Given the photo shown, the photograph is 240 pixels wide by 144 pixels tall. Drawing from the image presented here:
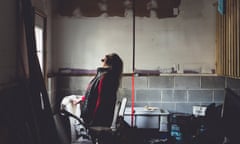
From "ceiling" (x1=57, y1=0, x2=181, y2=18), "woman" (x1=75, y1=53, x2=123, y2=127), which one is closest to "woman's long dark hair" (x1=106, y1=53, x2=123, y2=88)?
"woman" (x1=75, y1=53, x2=123, y2=127)

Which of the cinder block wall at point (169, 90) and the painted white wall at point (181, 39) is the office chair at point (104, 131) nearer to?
the cinder block wall at point (169, 90)

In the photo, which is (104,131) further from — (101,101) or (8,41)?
(8,41)

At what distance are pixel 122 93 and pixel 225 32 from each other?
182 centimetres

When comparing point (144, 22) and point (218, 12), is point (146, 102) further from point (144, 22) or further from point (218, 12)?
point (218, 12)

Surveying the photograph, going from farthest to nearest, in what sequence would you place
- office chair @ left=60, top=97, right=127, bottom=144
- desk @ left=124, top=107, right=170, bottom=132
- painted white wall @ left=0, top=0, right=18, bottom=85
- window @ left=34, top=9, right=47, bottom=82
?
1. desk @ left=124, top=107, right=170, bottom=132
2. window @ left=34, top=9, right=47, bottom=82
3. office chair @ left=60, top=97, right=127, bottom=144
4. painted white wall @ left=0, top=0, right=18, bottom=85

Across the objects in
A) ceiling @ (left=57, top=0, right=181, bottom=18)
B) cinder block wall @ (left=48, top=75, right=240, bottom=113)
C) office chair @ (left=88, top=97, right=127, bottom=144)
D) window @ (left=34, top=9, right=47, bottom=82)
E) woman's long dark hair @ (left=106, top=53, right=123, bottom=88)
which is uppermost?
ceiling @ (left=57, top=0, right=181, bottom=18)

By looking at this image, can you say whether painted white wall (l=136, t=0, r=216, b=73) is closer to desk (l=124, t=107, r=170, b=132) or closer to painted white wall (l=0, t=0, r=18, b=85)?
desk (l=124, t=107, r=170, b=132)

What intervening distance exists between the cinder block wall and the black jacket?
1328 mm

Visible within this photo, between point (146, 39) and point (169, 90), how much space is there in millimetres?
892

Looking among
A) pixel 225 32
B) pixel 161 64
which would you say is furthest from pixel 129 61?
pixel 225 32

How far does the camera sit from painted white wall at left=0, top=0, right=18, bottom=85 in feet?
10.5

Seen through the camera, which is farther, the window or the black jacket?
the window

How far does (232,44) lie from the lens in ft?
15.6

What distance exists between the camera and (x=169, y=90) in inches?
220
